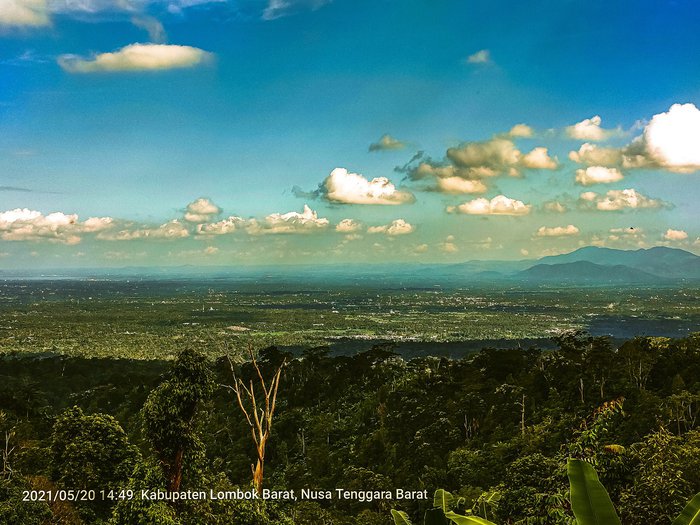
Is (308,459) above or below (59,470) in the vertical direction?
below

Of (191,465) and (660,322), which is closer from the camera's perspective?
(191,465)

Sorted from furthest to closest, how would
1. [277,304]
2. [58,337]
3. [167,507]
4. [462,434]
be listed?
[277,304]
[58,337]
[462,434]
[167,507]

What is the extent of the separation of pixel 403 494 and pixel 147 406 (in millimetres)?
11193

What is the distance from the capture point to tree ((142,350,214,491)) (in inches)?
325

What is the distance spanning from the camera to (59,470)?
8508mm

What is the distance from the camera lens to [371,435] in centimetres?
2666

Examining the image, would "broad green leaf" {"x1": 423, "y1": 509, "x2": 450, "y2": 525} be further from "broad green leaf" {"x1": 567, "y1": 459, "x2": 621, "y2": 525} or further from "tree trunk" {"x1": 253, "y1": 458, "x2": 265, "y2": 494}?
"tree trunk" {"x1": 253, "y1": 458, "x2": 265, "y2": 494}

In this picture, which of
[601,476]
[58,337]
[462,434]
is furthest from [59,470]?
[58,337]

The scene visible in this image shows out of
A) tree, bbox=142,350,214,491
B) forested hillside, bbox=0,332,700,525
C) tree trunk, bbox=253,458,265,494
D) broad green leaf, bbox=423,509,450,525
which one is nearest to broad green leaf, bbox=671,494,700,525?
broad green leaf, bbox=423,509,450,525

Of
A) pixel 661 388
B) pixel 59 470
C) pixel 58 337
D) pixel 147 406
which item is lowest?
pixel 58 337

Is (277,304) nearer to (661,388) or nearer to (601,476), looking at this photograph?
(661,388)

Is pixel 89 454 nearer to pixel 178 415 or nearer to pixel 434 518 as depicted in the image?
pixel 178 415

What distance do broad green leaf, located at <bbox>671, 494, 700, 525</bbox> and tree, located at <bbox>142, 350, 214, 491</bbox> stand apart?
7.29m

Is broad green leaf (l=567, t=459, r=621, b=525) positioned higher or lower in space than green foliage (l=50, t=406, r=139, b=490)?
higher
